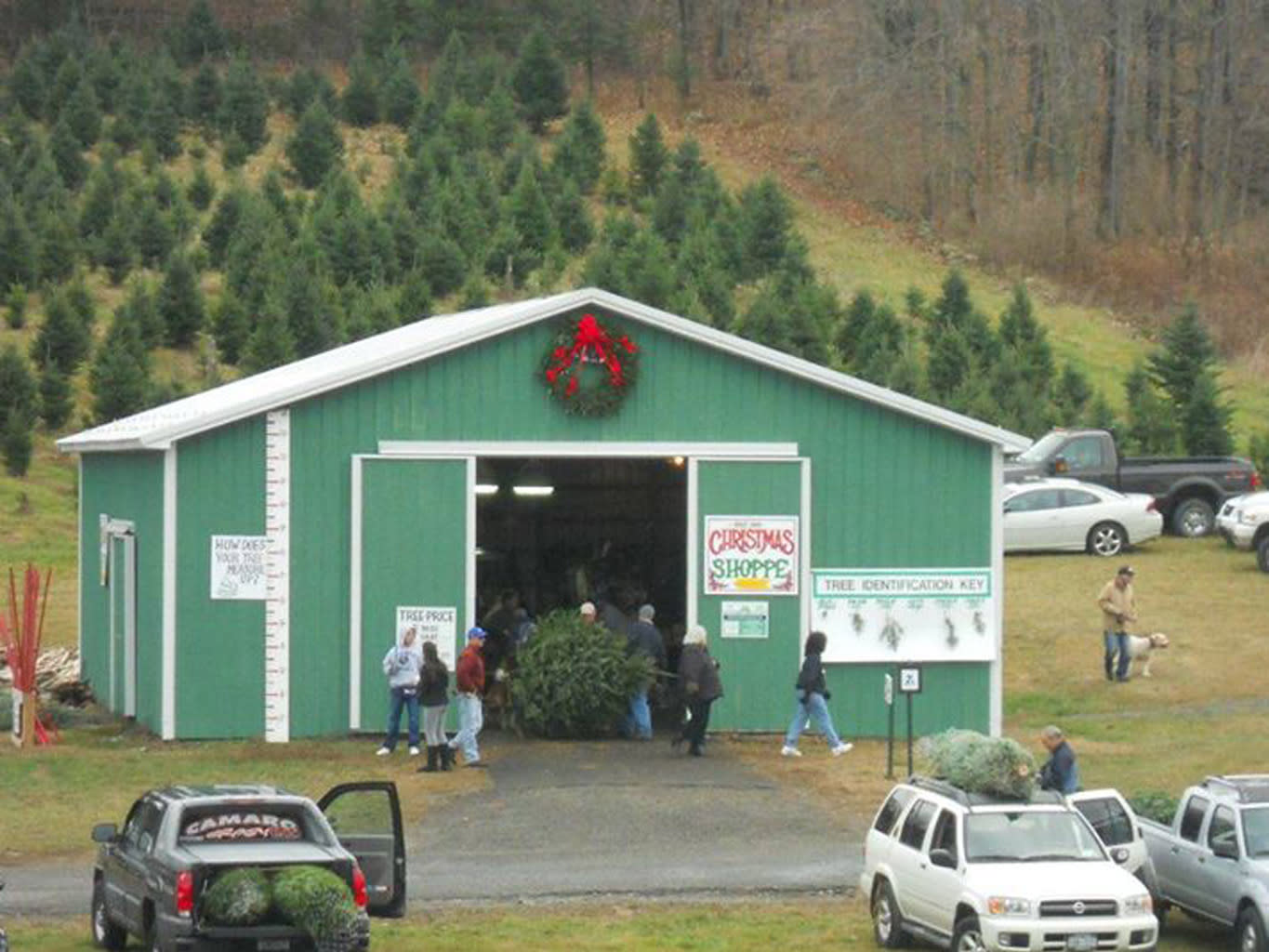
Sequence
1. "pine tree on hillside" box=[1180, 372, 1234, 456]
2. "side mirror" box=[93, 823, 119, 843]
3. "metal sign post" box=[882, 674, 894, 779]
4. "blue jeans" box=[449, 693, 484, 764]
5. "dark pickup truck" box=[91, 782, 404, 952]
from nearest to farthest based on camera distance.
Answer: "dark pickup truck" box=[91, 782, 404, 952] → "side mirror" box=[93, 823, 119, 843] → "metal sign post" box=[882, 674, 894, 779] → "blue jeans" box=[449, 693, 484, 764] → "pine tree on hillside" box=[1180, 372, 1234, 456]

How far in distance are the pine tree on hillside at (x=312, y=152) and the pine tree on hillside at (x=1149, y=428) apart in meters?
24.6

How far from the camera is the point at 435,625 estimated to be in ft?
95.8

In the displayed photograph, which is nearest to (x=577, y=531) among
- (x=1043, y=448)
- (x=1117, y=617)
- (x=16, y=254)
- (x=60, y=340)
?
(x=1117, y=617)

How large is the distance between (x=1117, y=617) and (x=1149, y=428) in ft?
63.4

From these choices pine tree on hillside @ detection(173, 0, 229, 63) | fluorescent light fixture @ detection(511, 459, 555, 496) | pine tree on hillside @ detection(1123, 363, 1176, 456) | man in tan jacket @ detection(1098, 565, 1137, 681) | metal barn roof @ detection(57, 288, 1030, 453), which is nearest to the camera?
metal barn roof @ detection(57, 288, 1030, 453)

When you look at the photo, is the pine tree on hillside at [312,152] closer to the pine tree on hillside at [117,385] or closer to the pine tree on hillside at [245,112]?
the pine tree on hillside at [245,112]

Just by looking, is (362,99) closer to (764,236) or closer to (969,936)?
(764,236)

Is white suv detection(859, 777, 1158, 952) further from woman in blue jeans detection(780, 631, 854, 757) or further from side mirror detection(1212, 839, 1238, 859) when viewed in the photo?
woman in blue jeans detection(780, 631, 854, 757)

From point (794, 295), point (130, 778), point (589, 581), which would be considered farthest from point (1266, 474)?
point (130, 778)

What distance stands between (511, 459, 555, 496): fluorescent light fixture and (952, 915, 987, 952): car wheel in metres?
17.7

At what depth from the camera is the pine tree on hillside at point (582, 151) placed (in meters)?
71.6

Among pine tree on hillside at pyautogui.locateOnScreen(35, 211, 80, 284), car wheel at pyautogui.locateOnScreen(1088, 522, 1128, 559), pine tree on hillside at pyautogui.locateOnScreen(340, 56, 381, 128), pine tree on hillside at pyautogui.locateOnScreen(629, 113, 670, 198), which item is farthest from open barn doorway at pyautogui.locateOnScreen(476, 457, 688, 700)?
pine tree on hillside at pyautogui.locateOnScreen(340, 56, 381, 128)

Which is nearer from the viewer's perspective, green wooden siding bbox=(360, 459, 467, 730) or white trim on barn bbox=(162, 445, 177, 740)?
white trim on barn bbox=(162, 445, 177, 740)

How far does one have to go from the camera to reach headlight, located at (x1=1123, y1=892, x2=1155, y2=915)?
1717 cm
